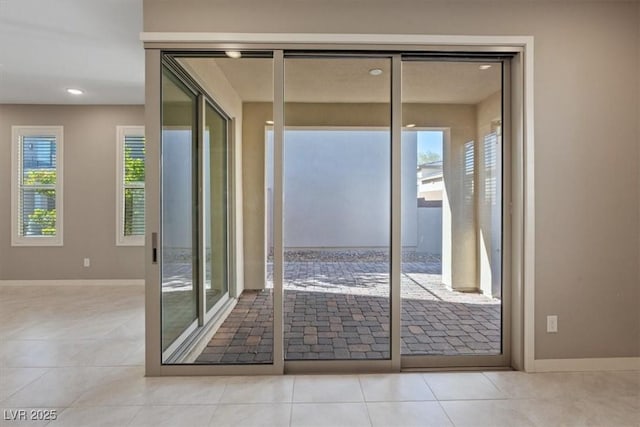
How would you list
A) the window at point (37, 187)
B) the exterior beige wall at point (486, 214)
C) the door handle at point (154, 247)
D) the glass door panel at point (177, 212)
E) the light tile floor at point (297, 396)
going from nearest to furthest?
1. the light tile floor at point (297, 396)
2. the door handle at point (154, 247)
3. the glass door panel at point (177, 212)
4. the exterior beige wall at point (486, 214)
5. the window at point (37, 187)

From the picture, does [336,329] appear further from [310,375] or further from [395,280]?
[395,280]

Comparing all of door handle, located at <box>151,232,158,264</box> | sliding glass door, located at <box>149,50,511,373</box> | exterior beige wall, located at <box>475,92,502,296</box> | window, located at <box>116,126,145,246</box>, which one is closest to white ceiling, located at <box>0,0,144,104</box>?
window, located at <box>116,126,145,246</box>

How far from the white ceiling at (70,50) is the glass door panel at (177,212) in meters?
0.89

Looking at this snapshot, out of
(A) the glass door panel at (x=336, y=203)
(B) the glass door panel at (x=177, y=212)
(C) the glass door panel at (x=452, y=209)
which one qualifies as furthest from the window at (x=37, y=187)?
(C) the glass door panel at (x=452, y=209)

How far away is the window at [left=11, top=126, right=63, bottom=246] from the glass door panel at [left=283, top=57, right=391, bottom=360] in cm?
491

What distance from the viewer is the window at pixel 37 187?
561 cm

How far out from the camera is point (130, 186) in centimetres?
566

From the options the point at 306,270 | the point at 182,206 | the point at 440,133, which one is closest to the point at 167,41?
the point at 182,206

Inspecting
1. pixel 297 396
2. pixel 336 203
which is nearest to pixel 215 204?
pixel 336 203

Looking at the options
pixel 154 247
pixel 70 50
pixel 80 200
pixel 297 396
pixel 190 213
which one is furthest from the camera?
pixel 80 200

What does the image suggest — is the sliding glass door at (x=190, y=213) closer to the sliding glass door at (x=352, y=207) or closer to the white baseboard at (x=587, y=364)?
the sliding glass door at (x=352, y=207)

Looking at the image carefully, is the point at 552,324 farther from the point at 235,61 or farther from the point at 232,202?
the point at 235,61

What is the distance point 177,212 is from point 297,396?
171 centimetres

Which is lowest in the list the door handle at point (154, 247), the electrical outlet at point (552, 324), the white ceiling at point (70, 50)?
the electrical outlet at point (552, 324)
